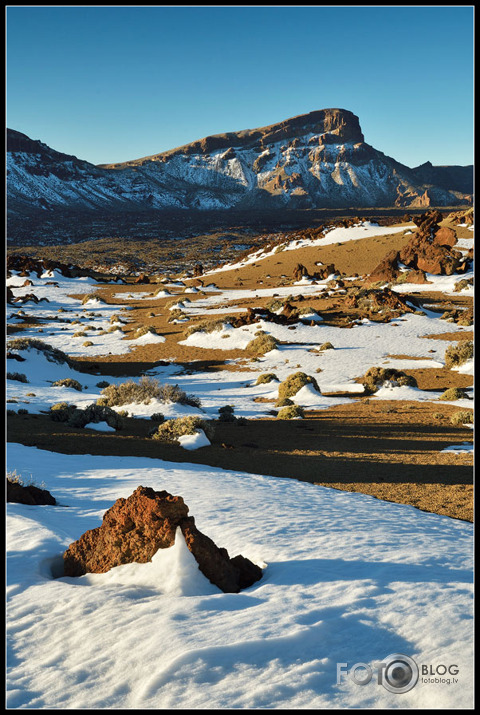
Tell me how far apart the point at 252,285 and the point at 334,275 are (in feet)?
26.8

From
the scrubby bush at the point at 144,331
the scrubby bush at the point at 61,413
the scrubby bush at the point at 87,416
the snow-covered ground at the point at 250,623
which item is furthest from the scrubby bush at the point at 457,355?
the scrubby bush at the point at 144,331

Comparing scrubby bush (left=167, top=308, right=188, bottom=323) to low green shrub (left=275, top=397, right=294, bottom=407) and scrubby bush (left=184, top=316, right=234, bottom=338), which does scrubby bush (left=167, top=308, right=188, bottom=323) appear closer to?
scrubby bush (left=184, top=316, right=234, bottom=338)

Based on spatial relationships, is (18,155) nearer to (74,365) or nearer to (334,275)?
(334,275)

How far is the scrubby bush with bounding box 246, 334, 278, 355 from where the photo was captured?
26188mm

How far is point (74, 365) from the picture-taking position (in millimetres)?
25594

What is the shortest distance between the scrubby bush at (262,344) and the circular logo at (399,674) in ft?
76.2

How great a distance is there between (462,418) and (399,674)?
13.6 m

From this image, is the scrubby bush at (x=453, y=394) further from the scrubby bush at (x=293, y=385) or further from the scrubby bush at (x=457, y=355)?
the scrubby bush at (x=293, y=385)

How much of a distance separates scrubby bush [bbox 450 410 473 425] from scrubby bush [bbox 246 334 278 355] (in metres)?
12.2

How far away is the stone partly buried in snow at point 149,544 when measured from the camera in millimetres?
4324

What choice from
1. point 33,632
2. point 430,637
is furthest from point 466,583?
point 33,632

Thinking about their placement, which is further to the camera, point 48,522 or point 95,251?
point 95,251

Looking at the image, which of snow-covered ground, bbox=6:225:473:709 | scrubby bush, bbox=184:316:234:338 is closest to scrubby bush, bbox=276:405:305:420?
snow-covered ground, bbox=6:225:473:709

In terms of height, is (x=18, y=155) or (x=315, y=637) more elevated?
(x=18, y=155)
